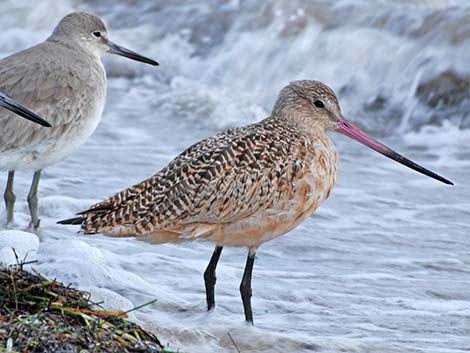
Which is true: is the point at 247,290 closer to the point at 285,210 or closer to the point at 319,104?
the point at 285,210

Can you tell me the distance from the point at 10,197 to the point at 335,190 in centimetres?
249

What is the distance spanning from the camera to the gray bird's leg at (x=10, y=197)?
734 centimetres

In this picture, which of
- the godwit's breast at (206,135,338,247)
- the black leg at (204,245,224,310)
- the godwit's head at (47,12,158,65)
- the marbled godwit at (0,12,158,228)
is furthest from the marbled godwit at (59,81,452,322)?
the godwit's head at (47,12,158,65)

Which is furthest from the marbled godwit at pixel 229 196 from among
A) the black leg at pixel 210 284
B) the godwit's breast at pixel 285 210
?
the black leg at pixel 210 284

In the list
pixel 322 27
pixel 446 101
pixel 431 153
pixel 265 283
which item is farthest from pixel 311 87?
pixel 322 27

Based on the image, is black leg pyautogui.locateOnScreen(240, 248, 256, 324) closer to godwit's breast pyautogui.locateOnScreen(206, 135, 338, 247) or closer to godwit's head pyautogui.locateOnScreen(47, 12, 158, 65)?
godwit's breast pyautogui.locateOnScreen(206, 135, 338, 247)

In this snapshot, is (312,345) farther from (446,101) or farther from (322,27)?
(322,27)

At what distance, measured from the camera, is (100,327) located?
4754 millimetres

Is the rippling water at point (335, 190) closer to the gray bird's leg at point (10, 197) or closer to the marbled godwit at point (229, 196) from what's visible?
the gray bird's leg at point (10, 197)

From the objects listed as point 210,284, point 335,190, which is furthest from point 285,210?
point 335,190

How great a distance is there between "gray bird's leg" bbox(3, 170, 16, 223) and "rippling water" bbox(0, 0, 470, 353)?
0.12 meters

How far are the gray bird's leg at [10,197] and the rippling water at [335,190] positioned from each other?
0.39ft

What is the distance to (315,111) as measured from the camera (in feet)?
20.5

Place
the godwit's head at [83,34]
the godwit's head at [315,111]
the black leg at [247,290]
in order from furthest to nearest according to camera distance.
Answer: the godwit's head at [83,34] → the godwit's head at [315,111] → the black leg at [247,290]
